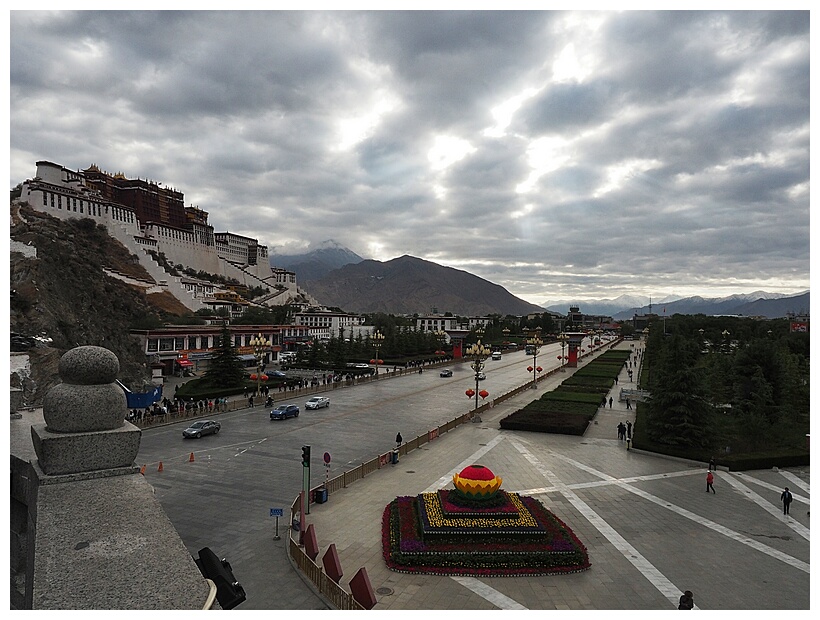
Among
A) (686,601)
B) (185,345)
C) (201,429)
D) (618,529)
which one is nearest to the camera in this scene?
(686,601)

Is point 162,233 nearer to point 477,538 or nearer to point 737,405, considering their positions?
point 737,405

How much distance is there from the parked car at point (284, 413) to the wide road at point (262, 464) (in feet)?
1.54

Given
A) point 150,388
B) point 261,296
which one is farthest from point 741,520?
point 261,296

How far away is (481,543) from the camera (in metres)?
12.0

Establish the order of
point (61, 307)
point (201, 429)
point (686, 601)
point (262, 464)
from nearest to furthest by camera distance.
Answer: point (686, 601)
point (262, 464)
point (201, 429)
point (61, 307)

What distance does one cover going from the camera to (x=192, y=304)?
71625 mm

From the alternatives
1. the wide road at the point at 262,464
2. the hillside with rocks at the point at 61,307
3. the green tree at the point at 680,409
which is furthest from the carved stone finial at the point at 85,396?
the green tree at the point at 680,409

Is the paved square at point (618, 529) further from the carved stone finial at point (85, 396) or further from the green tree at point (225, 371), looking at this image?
the green tree at point (225, 371)

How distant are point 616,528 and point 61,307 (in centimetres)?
4318

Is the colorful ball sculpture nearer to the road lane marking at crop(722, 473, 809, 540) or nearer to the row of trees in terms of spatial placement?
the road lane marking at crop(722, 473, 809, 540)

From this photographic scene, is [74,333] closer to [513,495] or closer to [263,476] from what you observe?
[263,476]

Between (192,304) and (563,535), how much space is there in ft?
227

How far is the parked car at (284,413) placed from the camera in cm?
2722

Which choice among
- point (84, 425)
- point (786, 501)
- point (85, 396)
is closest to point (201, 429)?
point (85, 396)
